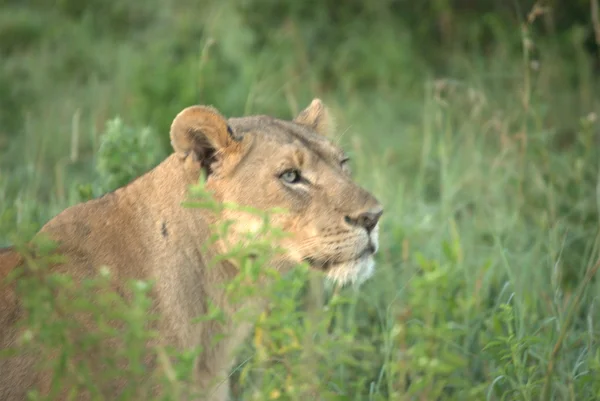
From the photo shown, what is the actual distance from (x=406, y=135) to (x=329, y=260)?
413cm

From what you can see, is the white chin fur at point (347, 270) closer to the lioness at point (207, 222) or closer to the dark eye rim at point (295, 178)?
the lioness at point (207, 222)

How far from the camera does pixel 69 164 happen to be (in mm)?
6414

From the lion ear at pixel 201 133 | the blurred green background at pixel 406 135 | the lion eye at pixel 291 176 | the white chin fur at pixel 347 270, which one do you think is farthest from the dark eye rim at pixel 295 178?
the blurred green background at pixel 406 135

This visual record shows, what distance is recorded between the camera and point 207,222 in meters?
3.38

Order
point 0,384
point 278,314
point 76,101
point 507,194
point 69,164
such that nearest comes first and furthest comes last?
point 278,314, point 0,384, point 507,194, point 69,164, point 76,101

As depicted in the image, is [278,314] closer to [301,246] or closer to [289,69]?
[301,246]

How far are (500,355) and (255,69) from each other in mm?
4092

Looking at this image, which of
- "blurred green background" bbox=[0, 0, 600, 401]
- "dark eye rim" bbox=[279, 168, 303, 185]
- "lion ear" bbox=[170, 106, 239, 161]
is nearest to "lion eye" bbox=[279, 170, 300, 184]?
"dark eye rim" bbox=[279, 168, 303, 185]

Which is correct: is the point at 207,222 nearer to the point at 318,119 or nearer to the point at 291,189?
the point at 291,189

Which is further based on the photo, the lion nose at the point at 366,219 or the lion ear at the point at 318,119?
the lion ear at the point at 318,119

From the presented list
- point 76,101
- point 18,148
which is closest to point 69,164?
point 18,148

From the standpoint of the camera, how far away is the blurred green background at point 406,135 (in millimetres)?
3646

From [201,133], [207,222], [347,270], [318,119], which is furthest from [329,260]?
[318,119]

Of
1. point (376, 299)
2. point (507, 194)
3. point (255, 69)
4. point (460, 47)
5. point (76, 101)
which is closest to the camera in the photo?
point (376, 299)
